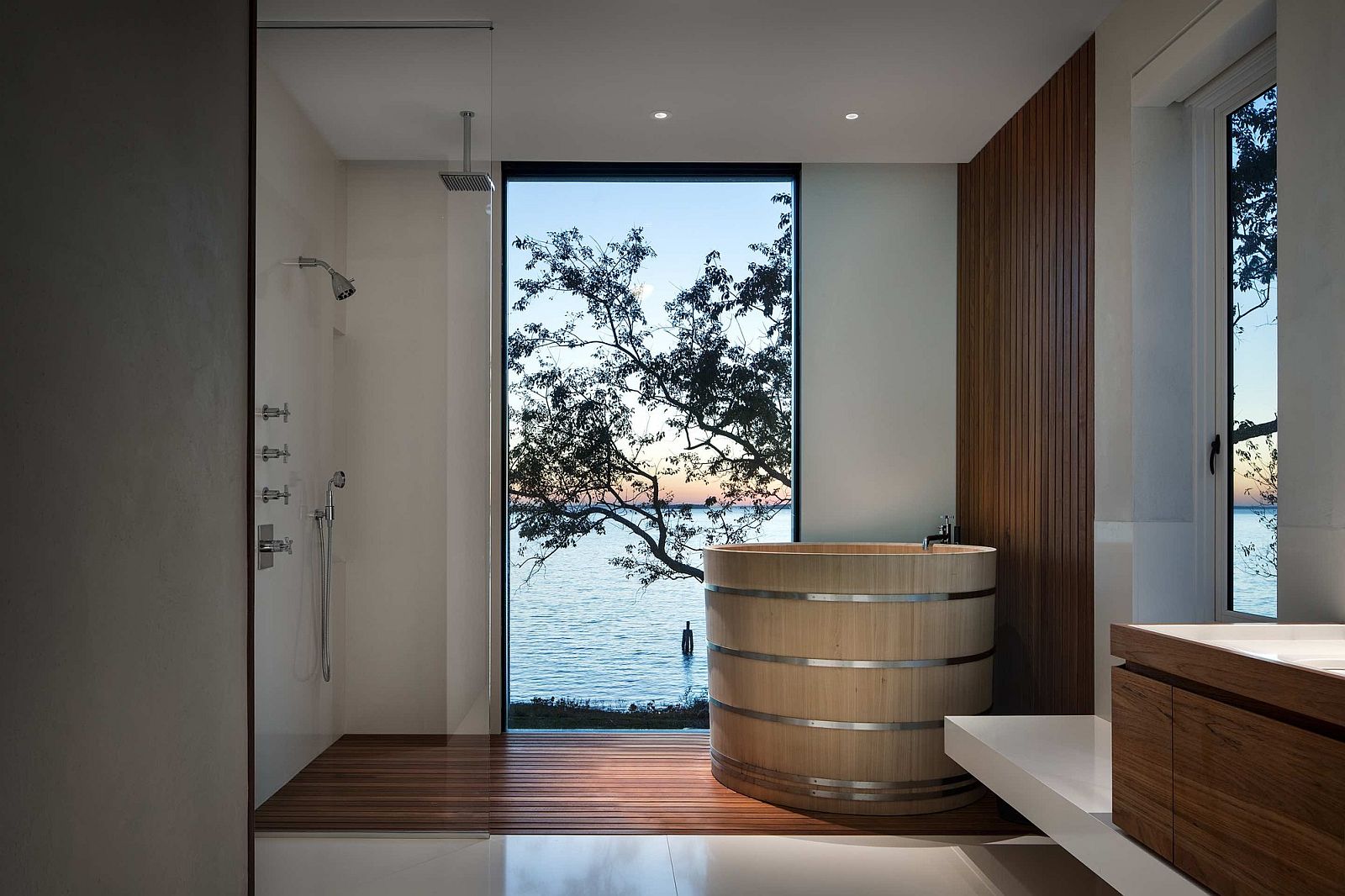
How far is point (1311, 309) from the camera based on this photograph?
2.23 metres

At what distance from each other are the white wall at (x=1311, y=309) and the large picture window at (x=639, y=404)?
263cm

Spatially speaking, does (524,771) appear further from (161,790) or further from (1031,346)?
(1031,346)

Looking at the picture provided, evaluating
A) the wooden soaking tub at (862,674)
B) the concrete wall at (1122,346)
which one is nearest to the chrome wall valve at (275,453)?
the wooden soaking tub at (862,674)

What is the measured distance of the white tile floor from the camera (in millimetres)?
2840

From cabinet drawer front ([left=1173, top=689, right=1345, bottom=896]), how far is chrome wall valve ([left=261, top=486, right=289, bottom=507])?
7.44 feet

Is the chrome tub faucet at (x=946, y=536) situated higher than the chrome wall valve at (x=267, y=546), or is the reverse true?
the chrome wall valve at (x=267, y=546)

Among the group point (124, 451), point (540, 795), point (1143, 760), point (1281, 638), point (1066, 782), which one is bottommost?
point (540, 795)

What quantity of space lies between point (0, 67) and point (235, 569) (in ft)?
4.45

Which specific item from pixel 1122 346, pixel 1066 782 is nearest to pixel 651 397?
pixel 1122 346

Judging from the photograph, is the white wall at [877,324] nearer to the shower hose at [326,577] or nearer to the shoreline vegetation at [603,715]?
the shoreline vegetation at [603,715]

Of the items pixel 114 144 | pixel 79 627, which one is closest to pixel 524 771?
pixel 79 627

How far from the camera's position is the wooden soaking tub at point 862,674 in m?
3.46

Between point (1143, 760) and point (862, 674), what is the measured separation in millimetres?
1586

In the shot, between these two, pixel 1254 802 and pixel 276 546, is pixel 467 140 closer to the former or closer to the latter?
pixel 276 546
